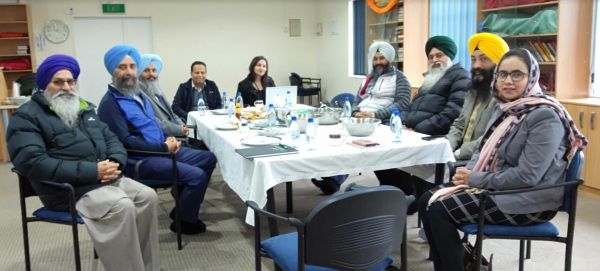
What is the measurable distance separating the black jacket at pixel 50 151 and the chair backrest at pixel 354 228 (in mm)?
1409

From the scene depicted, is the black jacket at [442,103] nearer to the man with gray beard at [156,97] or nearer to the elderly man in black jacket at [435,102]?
the elderly man in black jacket at [435,102]

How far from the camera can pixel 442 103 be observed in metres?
3.68

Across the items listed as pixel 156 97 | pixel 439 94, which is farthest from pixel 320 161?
pixel 156 97

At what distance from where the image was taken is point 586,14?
14.4ft

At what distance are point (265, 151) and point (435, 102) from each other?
5.27ft

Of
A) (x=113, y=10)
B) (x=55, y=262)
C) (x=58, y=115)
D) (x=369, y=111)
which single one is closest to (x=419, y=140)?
(x=369, y=111)

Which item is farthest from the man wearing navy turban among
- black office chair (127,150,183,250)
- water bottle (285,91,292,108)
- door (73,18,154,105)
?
door (73,18,154,105)

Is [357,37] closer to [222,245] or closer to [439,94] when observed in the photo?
[439,94]

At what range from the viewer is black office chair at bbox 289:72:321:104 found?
888 centimetres

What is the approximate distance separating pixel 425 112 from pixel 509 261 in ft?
4.28

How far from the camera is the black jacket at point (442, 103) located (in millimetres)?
3547

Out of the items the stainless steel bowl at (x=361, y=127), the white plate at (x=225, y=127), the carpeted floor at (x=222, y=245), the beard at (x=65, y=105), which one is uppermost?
the beard at (x=65, y=105)

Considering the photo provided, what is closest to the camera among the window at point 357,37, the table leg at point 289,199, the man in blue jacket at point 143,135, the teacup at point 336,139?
the teacup at point 336,139

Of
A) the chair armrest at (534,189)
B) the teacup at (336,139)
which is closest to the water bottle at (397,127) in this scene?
the teacup at (336,139)
